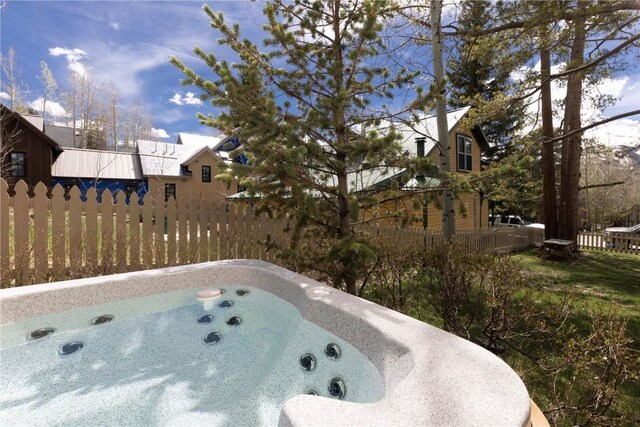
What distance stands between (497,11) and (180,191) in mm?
22527

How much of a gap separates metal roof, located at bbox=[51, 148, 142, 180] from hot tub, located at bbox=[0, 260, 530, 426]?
71.7 feet

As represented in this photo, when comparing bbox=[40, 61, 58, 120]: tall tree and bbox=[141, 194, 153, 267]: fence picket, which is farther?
bbox=[40, 61, 58, 120]: tall tree

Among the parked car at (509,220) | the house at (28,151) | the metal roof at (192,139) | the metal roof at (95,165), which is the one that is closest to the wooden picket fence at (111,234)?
the house at (28,151)

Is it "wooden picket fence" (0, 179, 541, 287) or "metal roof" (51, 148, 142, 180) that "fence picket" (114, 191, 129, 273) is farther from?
"metal roof" (51, 148, 142, 180)

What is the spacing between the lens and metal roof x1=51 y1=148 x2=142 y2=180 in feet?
69.3

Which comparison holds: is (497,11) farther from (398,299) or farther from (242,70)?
(398,299)

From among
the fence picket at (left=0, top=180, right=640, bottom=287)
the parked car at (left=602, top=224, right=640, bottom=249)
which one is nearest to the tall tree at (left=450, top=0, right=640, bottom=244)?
the fence picket at (left=0, top=180, right=640, bottom=287)

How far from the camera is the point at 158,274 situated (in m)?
3.61

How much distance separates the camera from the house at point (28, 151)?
17266 mm

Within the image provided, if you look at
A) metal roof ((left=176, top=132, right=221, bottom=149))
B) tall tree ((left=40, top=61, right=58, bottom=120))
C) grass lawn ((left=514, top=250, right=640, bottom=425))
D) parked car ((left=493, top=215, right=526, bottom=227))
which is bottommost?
grass lawn ((left=514, top=250, right=640, bottom=425))

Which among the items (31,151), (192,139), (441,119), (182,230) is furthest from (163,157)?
(441,119)

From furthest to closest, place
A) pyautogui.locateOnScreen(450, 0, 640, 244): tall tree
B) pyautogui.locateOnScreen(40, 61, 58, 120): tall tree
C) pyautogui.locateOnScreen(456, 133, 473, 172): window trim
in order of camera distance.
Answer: pyautogui.locateOnScreen(40, 61, 58, 120): tall tree
pyautogui.locateOnScreen(456, 133, 473, 172): window trim
pyautogui.locateOnScreen(450, 0, 640, 244): tall tree

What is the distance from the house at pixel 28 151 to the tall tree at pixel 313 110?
19975 mm

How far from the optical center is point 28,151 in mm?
18375
